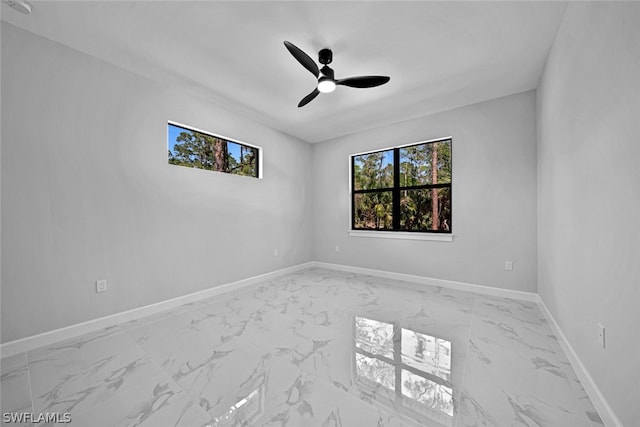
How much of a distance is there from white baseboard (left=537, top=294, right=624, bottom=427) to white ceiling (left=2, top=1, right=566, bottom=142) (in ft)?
8.32

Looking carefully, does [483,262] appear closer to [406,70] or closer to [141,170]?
[406,70]

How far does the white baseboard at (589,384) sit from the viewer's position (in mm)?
1234

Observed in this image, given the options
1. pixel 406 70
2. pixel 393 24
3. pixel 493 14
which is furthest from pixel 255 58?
pixel 493 14

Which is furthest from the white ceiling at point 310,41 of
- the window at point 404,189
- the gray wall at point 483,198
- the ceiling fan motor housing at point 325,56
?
the window at point 404,189

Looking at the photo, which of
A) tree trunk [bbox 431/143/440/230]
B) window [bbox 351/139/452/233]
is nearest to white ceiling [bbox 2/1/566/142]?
tree trunk [bbox 431/143/440/230]

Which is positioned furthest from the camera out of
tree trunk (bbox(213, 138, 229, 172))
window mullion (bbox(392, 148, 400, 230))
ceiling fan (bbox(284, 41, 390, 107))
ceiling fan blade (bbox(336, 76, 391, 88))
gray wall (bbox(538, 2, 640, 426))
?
window mullion (bbox(392, 148, 400, 230))

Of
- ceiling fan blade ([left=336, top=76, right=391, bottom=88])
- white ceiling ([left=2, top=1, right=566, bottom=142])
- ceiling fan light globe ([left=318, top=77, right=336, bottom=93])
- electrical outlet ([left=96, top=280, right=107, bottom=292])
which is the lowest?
electrical outlet ([left=96, top=280, right=107, bottom=292])

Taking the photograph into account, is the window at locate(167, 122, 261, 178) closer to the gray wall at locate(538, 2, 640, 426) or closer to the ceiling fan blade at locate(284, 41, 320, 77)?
the ceiling fan blade at locate(284, 41, 320, 77)

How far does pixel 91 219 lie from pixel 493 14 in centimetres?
389

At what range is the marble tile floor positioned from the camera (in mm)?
1331

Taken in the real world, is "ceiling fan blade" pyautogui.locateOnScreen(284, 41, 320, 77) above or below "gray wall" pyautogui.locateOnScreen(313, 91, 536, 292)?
above

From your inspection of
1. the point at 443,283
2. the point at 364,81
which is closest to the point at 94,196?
the point at 364,81

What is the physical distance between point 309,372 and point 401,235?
283 centimetres

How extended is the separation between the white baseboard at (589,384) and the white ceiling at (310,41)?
2.53 meters
